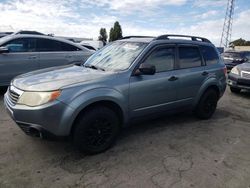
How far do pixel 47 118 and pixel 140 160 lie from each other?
1.42 metres

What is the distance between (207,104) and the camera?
5.48m

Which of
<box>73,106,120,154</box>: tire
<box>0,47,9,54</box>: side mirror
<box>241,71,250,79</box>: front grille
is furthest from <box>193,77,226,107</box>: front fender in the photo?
<box>0,47,9,54</box>: side mirror

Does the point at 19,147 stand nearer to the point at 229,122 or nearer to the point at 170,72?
the point at 170,72

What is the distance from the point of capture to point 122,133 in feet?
15.2

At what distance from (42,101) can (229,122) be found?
410 centimetres

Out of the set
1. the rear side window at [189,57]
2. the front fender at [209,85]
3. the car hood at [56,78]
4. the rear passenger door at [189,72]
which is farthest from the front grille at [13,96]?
the front fender at [209,85]

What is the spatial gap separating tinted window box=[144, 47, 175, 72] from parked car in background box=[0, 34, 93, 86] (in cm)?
278

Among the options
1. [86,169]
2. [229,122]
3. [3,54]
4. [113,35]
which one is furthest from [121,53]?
[113,35]

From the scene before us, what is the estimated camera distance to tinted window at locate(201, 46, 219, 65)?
5.38 m

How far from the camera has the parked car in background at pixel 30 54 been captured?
261 inches

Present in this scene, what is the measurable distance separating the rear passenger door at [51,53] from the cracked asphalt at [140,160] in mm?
2656

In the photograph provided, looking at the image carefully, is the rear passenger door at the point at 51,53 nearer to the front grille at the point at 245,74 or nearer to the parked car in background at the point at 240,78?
the parked car in background at the point at 240,78

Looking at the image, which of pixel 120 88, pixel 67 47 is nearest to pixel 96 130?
pixel 120 88

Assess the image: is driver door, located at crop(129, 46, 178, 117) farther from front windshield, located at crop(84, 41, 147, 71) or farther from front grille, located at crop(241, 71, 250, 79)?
front grille, located at crop(241, 71, 250, 79)
